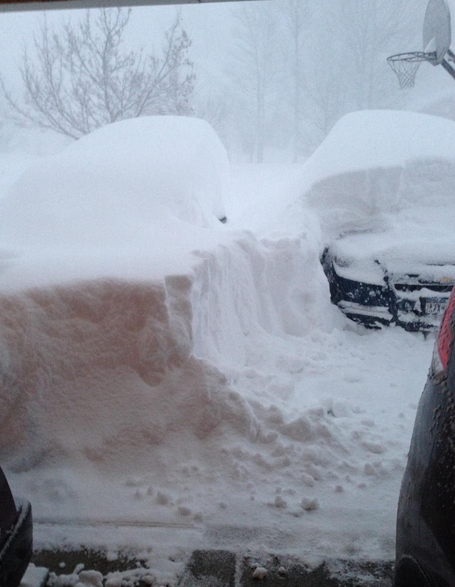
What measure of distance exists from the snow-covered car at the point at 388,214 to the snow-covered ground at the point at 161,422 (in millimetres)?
1169

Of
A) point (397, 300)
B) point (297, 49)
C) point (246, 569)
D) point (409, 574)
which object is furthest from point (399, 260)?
point (297, 49)

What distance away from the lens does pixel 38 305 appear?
2.64 metres

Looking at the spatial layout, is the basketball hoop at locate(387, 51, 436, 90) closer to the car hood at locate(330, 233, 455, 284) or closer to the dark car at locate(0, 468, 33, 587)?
the car hood at locate(330, 233, 455, 284)

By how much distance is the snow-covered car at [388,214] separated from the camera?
14.2 feet

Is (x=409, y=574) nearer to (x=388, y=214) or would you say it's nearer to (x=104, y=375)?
(x=104, y=375)

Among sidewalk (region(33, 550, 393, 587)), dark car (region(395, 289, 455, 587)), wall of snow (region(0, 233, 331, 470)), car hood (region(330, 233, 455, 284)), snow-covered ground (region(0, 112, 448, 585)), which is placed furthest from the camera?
car hood (region(330, 233, 455, 284))

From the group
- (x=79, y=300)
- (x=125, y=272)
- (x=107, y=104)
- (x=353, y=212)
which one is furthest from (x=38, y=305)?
(x=107, y=104)

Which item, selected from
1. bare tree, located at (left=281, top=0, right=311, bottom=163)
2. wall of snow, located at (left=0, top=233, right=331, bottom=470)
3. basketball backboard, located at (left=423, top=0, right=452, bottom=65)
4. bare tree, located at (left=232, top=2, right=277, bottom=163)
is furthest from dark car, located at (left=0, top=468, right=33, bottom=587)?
bare tree, located at (left=281, top=0, right=311, bottom=163)

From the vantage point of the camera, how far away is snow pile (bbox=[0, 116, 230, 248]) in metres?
3.50

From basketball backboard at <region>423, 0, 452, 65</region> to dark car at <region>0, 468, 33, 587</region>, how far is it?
492 cm

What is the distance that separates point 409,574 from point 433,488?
0.27 metres

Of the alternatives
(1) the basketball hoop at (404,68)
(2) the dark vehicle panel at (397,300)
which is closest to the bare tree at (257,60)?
(1) the basketball hoop at (404,68)

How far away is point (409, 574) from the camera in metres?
1.26

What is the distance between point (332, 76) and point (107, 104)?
48.6ft
